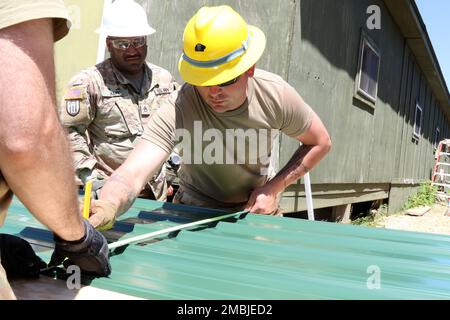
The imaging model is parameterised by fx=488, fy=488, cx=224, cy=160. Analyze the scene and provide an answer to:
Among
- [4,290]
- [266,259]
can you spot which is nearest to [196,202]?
[266,259]

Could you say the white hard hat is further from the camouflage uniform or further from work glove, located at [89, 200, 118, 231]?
work glove, located at [89, 200, 118, 231]

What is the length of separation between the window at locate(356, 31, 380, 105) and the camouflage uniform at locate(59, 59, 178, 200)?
4594 millimetres

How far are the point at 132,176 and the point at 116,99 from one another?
1528 mm

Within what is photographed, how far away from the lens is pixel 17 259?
145 centimetres

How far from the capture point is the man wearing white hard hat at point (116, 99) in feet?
11.9

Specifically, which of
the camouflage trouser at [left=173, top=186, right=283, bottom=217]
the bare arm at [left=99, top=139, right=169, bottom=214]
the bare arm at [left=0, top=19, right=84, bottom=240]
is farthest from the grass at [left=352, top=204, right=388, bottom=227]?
the bare arm at [left=0, top=19, right=84, bottom=240]

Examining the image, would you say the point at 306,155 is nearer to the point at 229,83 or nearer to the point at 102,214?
the point at 229,83

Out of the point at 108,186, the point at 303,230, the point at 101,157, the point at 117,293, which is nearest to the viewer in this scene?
the point at 117,293

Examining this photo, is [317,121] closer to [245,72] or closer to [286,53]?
[245,72]

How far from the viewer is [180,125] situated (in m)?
Result: 2.64

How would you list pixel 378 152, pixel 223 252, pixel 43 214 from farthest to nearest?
pixel 378 152 → pixel 223 252 → pixel 43 214

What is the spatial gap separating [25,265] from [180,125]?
1.34 m

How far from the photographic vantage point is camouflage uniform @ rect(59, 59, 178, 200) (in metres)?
3.58
